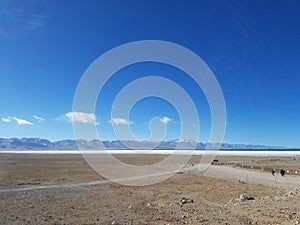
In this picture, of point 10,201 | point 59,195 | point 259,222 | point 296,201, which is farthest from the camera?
point 59,195

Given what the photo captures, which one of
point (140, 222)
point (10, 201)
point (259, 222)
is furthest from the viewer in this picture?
point (10, 201)

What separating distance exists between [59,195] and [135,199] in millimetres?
7546

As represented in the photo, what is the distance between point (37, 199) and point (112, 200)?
6.21 metres

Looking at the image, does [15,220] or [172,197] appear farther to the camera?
[172,197]

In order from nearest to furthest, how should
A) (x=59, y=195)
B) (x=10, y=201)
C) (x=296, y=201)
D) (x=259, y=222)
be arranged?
(x=259, y=222) → (x=296, y=201) → (x=10, y=201) → (x=59, y=195)

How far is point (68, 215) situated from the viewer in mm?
21203

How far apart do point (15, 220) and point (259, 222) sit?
515 inches

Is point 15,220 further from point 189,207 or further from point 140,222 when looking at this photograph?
point 189,207

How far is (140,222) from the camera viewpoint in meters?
18.7

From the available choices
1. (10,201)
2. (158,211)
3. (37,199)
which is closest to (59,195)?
(37,199)

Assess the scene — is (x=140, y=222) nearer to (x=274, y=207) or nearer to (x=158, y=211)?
(x=158, y=211)

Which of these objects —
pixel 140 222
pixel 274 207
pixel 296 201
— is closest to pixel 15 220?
pixel 140 222

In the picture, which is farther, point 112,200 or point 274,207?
point 112,200

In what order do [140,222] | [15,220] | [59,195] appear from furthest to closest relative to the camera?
[59,195]
[15,220]
[140,222]
